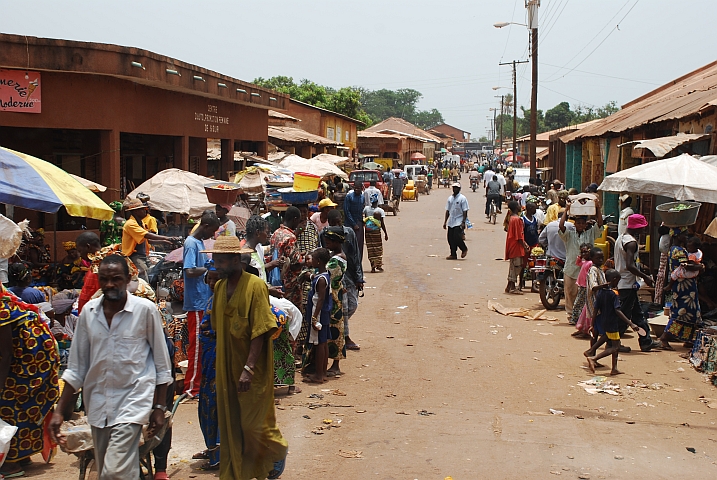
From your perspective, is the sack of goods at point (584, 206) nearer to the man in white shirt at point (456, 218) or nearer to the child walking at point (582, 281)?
the child walking at point (582, 281)

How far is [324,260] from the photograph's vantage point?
7.79 meters

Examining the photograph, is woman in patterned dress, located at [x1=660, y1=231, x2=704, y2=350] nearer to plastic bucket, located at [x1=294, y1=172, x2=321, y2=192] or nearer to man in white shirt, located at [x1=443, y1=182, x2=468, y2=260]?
plastic bucket, located at [x1=294, y1=172, x2=321, y2=192]

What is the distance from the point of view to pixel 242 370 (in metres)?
4.77

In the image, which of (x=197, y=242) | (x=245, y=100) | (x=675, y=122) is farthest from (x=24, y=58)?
(x=675, y=122)

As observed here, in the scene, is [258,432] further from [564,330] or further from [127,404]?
[564,330]

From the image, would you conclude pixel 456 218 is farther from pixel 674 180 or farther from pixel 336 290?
pixel 336 290

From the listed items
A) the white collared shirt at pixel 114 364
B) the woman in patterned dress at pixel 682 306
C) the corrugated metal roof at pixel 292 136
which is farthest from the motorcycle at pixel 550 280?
the corrugated metal roof at pixel 292 136

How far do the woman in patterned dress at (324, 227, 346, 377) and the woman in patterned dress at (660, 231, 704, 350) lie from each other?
435 cm

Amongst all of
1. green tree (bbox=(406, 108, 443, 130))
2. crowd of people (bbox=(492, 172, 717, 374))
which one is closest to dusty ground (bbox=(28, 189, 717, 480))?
crowd of people (bbox=(492, 172, 717, 374))

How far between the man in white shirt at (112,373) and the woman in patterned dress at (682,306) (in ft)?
24.0

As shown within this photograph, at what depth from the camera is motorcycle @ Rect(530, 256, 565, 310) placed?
1219 centimetres

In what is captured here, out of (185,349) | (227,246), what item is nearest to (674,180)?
(185,349)

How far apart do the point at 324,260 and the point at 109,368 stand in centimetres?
383

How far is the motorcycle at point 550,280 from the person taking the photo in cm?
1219
